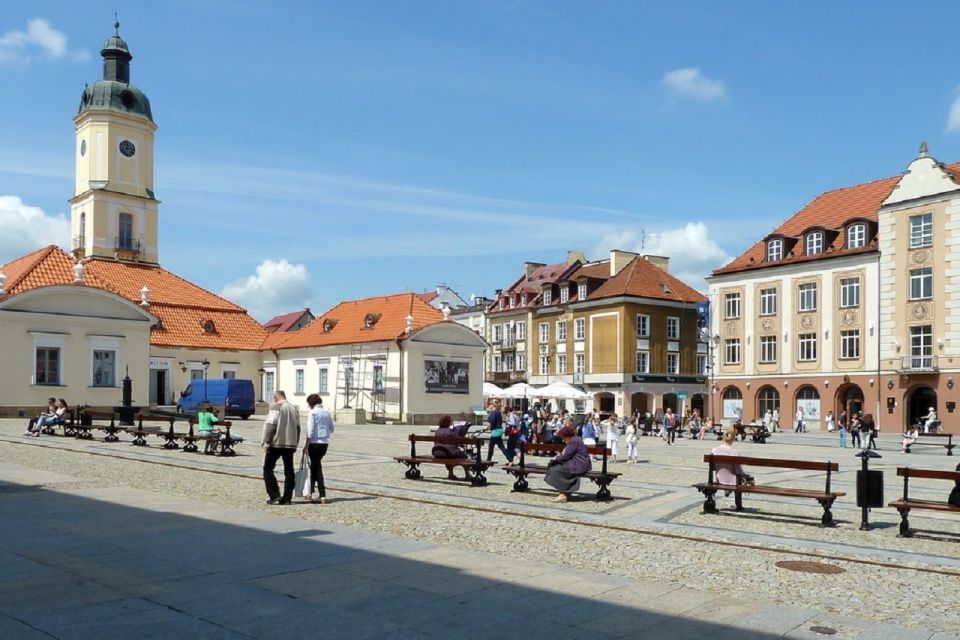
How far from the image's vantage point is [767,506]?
1491 centimetres

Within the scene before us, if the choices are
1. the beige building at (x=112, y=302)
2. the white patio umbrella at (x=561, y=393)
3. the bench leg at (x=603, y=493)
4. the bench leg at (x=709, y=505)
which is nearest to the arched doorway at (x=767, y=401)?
the white patio umbrella at (x=561, y=393)

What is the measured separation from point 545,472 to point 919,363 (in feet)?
134

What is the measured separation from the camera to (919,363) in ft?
164

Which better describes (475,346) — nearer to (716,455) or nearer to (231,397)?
(231,397)

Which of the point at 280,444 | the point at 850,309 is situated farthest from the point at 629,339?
the point at 280,444

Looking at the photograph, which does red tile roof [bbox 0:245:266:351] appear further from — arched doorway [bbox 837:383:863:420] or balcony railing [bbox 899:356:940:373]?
balcony railing [bbox 899:356:940:373]

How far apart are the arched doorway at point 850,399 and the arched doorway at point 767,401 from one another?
4.26m

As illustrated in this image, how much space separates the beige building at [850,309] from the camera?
1948 inches

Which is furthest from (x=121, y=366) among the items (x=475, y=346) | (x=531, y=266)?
(x=531, y=266)

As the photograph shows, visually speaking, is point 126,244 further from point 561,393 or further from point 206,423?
point 206,423

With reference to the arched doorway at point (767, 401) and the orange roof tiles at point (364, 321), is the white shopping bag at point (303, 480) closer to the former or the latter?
the orange roof tiles at point (364, 321)

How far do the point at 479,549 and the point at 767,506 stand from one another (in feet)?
21.3

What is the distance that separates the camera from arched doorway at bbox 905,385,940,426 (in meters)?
50.5

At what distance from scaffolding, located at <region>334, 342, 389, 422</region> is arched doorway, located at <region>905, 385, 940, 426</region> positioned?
2815 centimetres
